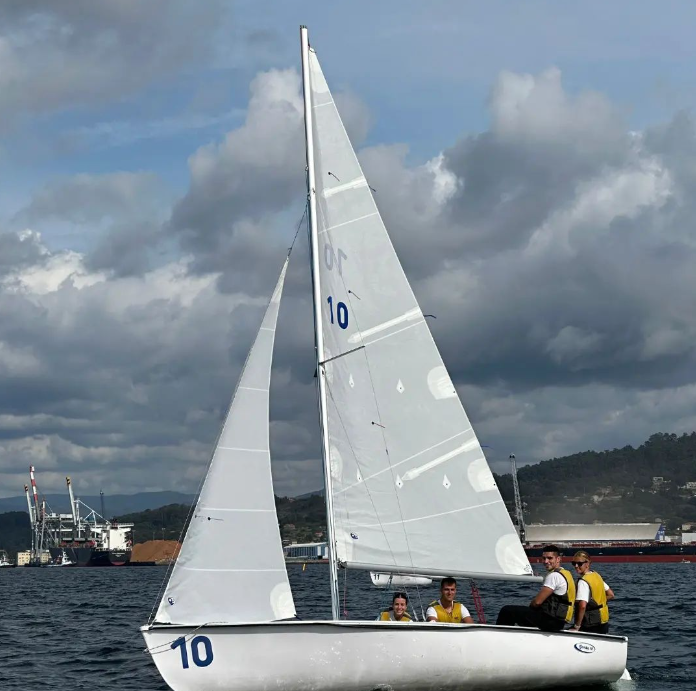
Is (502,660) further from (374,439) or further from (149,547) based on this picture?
(149,547)

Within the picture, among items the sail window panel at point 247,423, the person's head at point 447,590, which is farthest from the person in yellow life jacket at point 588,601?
the sail window panel at point 247,423

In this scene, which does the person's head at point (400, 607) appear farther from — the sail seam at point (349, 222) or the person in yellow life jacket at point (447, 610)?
the sail seam at point (349, 222)

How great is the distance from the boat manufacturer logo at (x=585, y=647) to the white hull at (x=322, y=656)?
4.89 ft

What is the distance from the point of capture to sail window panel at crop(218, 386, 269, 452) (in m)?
16.5

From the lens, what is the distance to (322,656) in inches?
601

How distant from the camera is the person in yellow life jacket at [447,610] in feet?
53.6

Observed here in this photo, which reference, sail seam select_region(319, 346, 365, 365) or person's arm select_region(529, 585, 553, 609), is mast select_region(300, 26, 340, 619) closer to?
sail seam select_region(319, 346, 365, 365)

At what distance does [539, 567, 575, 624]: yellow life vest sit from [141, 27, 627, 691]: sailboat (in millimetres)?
328

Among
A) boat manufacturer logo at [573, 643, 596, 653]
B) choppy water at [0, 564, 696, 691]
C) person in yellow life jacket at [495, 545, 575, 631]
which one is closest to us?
person in yellow life jacket at [495, 545, 575, 631]

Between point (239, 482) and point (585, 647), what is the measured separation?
5.75 metres

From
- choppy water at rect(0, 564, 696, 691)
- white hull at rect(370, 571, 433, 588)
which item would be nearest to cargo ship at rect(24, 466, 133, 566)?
choppy water at rect(0, 564, 696, 691)

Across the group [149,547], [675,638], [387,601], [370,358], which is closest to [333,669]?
[370,358]

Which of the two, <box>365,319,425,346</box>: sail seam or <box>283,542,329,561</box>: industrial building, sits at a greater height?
<box>365,319,425,346</box>: sail seam

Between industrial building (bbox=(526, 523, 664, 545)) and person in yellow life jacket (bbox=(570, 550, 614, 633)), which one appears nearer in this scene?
person in yellow life jacket (bbox=(570, 550, 614, 633))
